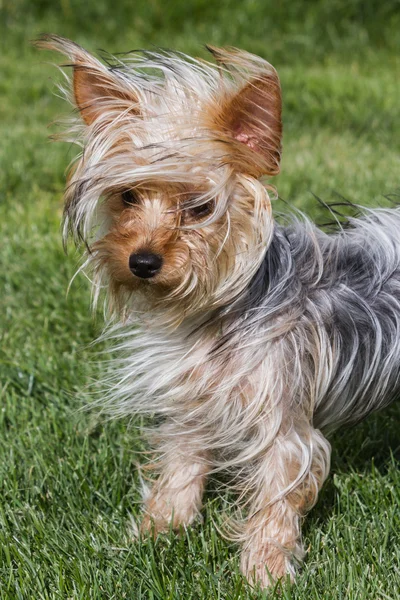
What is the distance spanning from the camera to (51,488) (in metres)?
3.01

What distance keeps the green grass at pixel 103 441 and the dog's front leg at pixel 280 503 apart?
92 millimetres

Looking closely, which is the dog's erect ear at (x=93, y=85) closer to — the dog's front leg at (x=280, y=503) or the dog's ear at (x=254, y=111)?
the dog's ear at (x=254, y=111)

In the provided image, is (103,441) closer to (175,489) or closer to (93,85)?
(175,489)

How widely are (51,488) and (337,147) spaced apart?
4.27 metres

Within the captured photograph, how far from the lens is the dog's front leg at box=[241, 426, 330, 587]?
2570 mm

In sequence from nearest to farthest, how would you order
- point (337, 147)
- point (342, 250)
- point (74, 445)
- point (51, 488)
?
point (342, 250) < point (51, 488) < point (74, 445) < point (337, 147)

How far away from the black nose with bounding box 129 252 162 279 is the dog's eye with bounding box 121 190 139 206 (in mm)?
188

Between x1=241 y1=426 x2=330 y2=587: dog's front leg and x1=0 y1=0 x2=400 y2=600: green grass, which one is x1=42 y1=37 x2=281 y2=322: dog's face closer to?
x1=241 y1=426 x2=330 y2=587: dog's front leg

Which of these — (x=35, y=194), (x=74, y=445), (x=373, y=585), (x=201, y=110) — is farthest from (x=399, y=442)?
(x=35, y=194)

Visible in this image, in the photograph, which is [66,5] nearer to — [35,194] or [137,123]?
[35,194]

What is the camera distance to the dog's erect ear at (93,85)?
2.40 metres

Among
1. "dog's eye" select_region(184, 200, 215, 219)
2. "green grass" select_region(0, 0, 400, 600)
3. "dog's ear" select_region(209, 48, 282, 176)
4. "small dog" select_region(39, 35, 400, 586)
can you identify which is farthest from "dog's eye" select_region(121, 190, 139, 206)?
"green grass" select_region(0, 0, 400, 600)

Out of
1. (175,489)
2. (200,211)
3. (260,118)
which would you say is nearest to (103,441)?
(175,489)

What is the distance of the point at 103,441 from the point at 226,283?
118 centimetres
